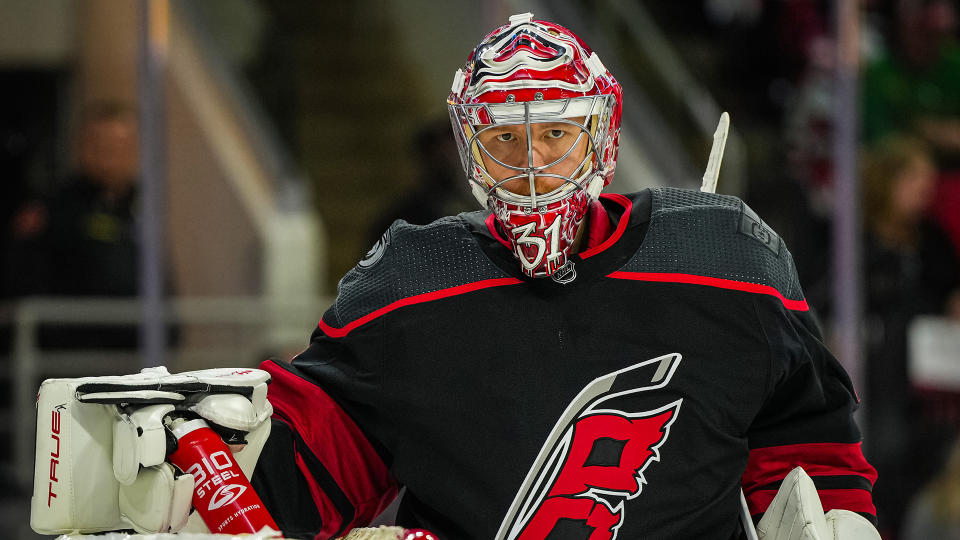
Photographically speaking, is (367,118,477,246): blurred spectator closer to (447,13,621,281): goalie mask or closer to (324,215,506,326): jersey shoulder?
(324,215,506,326): jersey shoulder

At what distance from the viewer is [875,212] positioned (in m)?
3.75

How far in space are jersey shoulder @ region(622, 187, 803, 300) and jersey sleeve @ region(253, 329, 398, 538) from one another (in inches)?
16.3

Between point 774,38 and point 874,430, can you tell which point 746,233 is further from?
point 774,38

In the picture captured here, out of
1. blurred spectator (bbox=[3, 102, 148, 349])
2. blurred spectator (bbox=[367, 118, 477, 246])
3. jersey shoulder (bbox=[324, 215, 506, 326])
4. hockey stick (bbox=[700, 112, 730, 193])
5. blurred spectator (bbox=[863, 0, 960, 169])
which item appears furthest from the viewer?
blurred spectator (bbox=[863, 0, 960, 169])

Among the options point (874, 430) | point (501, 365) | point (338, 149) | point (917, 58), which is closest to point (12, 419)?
point (338, 149)

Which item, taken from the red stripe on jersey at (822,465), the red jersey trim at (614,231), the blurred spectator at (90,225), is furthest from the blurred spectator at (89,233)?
the red stripe on jersey at (822,465)

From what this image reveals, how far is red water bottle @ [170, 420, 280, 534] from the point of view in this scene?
61.0 inches

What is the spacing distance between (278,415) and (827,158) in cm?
262

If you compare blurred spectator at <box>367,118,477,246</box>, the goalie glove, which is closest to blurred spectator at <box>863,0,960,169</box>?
blurred spectator at <box>367,118,477,246</box>

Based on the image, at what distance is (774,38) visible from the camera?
192 inches

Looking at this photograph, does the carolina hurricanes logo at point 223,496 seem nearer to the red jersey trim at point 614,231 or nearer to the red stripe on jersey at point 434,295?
the red stripe on jersey at point 434,295

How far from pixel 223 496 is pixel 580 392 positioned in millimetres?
470

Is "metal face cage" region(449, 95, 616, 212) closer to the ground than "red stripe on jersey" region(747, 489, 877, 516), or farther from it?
farther from it

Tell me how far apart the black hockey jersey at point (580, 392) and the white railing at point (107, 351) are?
1514 mm
